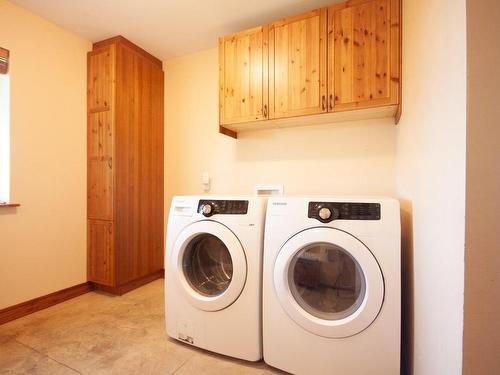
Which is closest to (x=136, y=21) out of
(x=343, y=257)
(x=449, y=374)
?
(x=343, y=257)

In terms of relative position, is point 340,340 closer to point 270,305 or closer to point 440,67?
point 270,305

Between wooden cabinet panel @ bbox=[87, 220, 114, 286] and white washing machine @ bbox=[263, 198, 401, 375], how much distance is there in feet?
5.02

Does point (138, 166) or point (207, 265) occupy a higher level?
point (138, 166)

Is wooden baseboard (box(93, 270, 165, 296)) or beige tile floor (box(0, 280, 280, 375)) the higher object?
wooden baseboard (box(93, 270, 165, 296))

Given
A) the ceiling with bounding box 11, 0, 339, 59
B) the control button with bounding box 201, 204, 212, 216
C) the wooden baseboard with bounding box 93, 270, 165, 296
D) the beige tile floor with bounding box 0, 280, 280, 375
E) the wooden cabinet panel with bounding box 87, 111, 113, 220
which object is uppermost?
the ceiling with bounding box 11, 0, 339, 59

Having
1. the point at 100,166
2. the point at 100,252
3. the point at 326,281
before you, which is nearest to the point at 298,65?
the point at 326,281

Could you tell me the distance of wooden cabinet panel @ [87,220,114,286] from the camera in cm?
210

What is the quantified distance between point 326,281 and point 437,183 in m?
0.73

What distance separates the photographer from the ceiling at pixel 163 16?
175cm

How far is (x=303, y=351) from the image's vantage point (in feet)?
3.86

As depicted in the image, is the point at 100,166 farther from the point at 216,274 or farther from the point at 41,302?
the point at 216,274

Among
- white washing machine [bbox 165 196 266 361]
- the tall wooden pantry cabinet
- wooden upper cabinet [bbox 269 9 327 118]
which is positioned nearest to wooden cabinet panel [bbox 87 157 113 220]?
the tall wooden pantry cabinet

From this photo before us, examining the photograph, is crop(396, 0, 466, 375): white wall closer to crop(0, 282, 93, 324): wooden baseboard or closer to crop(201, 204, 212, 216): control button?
crop(201, 204, 212, 216): control button

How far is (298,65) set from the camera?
1.66 m
